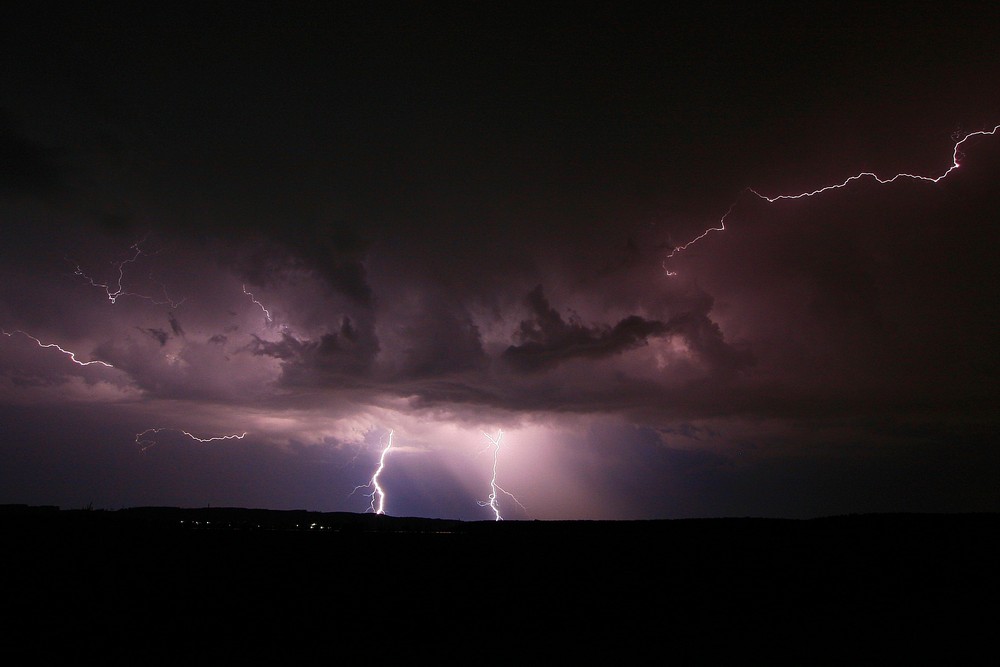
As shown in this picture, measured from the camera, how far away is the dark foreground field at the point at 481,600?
11984 mm

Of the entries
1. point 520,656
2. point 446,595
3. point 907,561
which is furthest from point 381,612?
point 907,561

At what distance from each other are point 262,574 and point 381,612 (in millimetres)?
4387

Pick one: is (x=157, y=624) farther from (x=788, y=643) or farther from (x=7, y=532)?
(x=788, y=643)

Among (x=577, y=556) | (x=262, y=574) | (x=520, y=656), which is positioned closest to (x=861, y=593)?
(x=577, y=556)

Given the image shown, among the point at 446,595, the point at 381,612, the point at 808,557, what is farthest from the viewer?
the point at 808,557

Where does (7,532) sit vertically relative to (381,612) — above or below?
above

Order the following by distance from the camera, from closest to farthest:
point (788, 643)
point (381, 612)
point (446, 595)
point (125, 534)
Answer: point (788, 643)
point (381, 612)
point (446, 595)
point (125, 534)

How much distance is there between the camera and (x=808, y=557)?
21.5 meters

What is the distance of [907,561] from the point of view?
21.0 metres

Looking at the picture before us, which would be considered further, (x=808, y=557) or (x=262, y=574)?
(x=808, y=557)

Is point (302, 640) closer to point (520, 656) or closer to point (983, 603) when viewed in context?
point (520, 656)

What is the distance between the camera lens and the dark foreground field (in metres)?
12.0

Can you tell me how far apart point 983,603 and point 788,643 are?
7.58 meters

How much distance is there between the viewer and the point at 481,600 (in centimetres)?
1573
